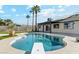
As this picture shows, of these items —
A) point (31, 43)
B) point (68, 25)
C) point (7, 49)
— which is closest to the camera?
point (7, 49)

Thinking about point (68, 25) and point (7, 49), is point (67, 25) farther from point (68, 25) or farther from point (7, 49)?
point (7, 49)

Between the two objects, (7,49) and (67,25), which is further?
(67,25)

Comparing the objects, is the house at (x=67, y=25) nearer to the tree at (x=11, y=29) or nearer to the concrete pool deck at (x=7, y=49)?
the tree at (x=11, y=29)

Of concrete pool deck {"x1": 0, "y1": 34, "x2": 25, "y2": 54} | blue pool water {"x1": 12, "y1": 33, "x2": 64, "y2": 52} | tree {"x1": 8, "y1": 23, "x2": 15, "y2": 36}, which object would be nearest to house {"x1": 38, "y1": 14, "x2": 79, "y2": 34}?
blue pool water {"x1": 12, "y1": 33, "x2": 64, "y2": 52}

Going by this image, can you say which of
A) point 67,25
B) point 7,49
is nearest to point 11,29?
point 7,49

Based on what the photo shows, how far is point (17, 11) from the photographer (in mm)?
7859

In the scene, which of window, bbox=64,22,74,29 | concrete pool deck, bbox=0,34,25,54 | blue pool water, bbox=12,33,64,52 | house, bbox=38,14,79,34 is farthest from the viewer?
window, bbox=64,22,74,29

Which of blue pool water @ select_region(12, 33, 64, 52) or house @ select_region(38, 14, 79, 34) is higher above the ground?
house @ select_region(38, 14, 79, 34)

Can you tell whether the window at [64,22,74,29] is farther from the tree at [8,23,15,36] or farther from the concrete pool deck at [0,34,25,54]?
the concrete pool deck at [0,34,25,54]

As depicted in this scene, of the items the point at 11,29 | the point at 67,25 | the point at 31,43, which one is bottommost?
the point at 31,43
